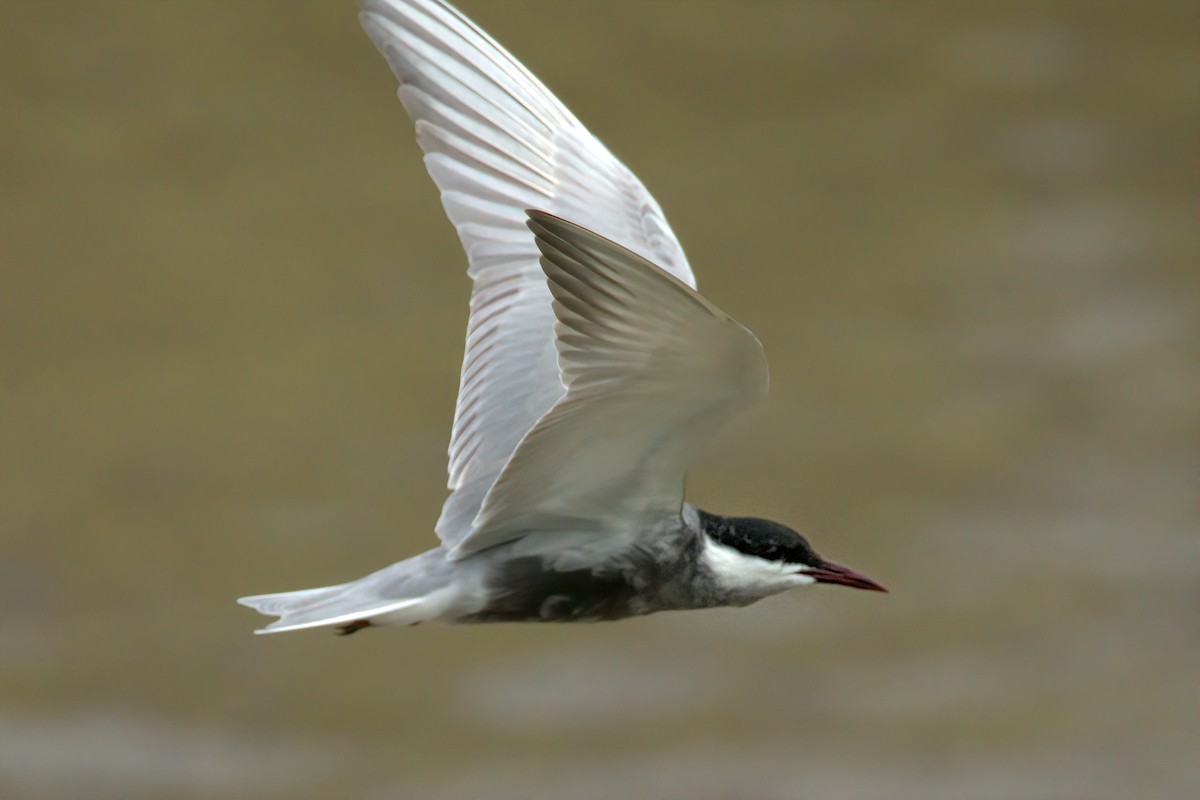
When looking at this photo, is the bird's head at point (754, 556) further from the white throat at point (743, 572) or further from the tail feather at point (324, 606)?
the tail feather at point (324, 606)

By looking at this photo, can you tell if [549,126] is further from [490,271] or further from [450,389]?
[450,389]

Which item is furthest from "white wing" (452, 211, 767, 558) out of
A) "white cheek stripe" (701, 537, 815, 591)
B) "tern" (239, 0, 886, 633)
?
"white cheek stripe" (701, 537, 815, 591)

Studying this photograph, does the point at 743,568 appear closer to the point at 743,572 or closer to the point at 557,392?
the point at 743,572

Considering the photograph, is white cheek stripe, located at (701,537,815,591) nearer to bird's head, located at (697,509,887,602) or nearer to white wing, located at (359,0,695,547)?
bird's head, located at (697,509,887,602)

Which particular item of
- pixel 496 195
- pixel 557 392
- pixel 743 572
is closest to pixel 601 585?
pixel 743 572

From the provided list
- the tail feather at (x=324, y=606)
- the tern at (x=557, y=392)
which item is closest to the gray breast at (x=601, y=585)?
the tern at (x=557, y=392)

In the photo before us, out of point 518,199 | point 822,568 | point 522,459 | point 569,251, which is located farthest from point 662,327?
point 518,199
